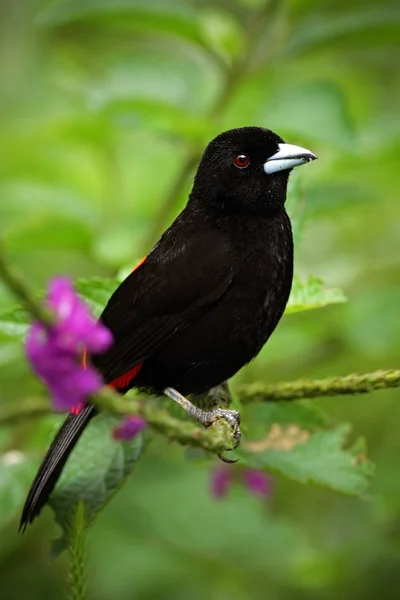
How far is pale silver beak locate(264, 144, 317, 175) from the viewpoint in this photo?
9.64ft

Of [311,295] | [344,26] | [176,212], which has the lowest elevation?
[311,295]

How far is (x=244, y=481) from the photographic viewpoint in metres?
3.65

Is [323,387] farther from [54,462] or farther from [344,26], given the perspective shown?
[344,26]

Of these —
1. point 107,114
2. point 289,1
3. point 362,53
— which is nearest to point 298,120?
point 289,1

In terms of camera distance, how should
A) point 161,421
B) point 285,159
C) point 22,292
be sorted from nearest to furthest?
1. point 22,292
2. point 161,421
3. point 285,159

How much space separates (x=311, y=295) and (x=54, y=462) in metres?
0.87

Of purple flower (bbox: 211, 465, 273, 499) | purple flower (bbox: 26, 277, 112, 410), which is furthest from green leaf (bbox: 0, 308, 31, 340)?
purple flower (bbox: 211, 465, 273, 499)

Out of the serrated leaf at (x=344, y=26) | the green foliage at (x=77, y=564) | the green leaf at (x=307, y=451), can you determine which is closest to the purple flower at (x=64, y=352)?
the green foliage at (x=77, y=564)

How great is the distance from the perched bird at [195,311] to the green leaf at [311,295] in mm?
26

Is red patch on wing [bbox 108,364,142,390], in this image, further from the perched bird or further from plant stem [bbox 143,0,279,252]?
plant stem [bbox 143,0,279,252]

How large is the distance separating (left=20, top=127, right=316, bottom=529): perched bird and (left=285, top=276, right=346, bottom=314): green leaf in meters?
0.03

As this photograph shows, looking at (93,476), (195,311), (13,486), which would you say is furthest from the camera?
(13,486)

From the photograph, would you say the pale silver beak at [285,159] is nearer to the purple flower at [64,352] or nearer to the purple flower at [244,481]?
the purple flower at [244,481]

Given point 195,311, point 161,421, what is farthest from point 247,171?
point 161,421
